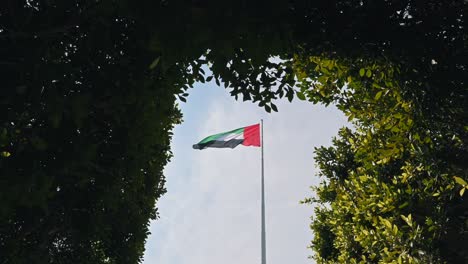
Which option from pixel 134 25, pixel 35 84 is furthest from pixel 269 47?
pixel 134 25

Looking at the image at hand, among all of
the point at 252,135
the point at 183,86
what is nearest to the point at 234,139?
the point at 252,135

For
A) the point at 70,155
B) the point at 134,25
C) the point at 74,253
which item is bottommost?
the point at 74,253

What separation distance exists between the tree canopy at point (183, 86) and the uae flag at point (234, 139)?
30.0ft

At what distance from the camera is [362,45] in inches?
388

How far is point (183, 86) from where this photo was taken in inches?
433

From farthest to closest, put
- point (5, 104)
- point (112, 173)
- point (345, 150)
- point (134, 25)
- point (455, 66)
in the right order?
point (345, 150), point (112, 173), point (134, 25), point (455, 66), point (5, 104)

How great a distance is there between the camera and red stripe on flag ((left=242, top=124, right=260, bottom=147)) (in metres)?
23.2

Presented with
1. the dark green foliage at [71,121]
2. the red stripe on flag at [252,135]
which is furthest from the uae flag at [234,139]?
the dark green foliage at [71,121]

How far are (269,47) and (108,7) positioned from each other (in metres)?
3.49

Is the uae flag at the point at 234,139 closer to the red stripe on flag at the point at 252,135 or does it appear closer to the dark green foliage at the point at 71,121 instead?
the red stripe on flag at the point at 252,135

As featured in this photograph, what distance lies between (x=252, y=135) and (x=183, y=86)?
12592 millimetres

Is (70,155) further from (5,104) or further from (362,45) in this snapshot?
(362,45)

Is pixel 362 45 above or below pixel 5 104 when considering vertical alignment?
above

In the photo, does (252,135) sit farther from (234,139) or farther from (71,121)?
(71,121)
